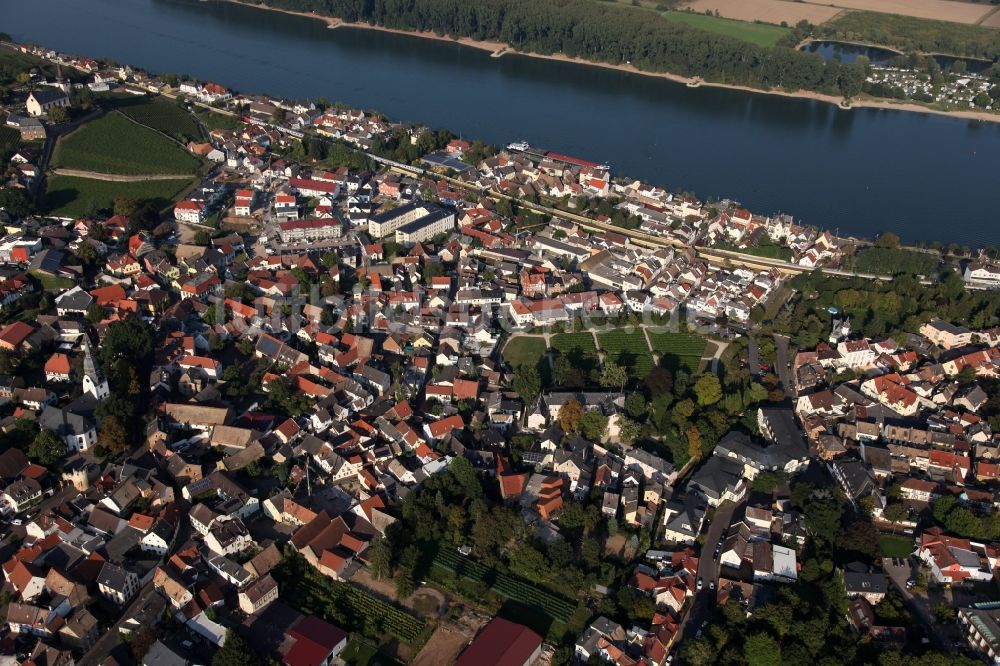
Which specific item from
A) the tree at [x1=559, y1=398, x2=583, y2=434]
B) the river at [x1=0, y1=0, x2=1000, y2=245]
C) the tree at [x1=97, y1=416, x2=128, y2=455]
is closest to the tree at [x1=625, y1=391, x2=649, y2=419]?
the tree at [x1=559, y1=398, x2=583, y2=434]

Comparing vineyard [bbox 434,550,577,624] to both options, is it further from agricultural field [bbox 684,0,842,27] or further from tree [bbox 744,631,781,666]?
agricultural field [bbox 684,0,842,27]

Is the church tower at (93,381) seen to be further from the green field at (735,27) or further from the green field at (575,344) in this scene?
the green field at (735,27)

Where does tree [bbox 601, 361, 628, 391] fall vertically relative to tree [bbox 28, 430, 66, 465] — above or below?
above

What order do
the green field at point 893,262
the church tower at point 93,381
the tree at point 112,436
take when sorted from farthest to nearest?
1. the green field at point 893,262
2. the church tower at point 93,381
3. the tree at point 112,436

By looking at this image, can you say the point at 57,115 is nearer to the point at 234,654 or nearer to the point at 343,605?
the point at 343,605

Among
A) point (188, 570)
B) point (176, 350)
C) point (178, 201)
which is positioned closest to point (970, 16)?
point (178, 201)

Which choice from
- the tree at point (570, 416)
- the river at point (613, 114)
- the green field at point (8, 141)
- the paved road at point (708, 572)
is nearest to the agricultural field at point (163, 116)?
the green field at point (8, 141)
